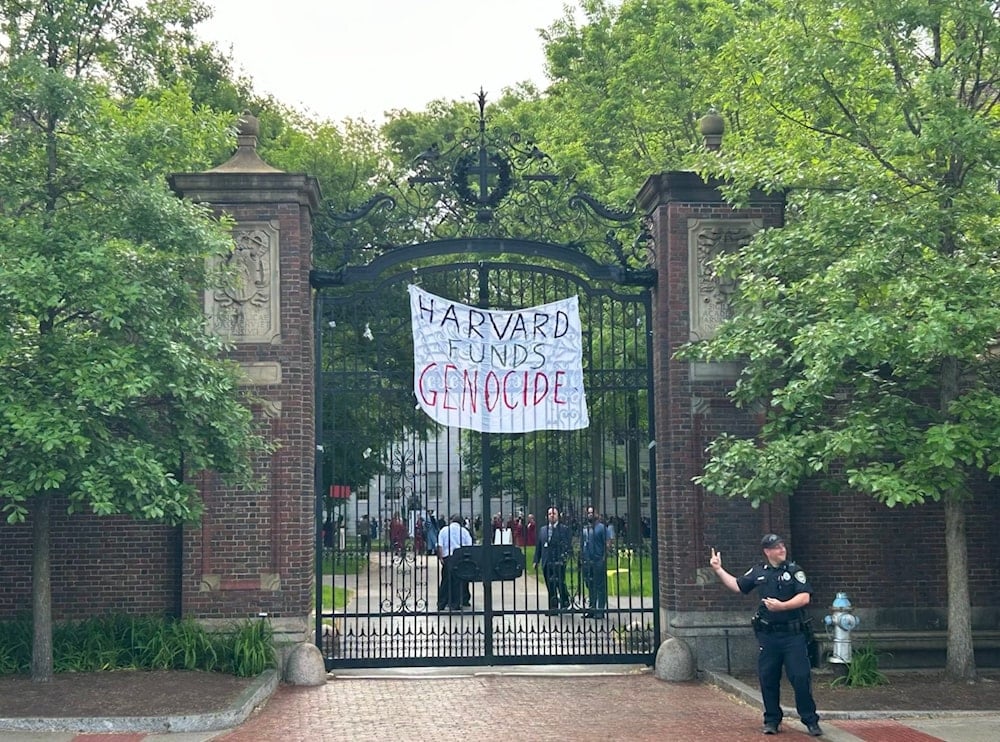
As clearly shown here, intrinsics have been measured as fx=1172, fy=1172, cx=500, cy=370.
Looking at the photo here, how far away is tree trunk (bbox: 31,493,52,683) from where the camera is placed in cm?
1088

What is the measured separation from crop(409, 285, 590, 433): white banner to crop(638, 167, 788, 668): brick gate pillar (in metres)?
1.02

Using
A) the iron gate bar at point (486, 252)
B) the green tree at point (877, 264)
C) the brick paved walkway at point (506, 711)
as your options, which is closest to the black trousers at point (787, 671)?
the brick paved walkway at point (506, 711)

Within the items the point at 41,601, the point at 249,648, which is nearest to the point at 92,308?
the point at 41,601

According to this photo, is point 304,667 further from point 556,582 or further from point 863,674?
point 863,674

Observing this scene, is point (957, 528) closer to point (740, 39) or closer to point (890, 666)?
point (890, 666)

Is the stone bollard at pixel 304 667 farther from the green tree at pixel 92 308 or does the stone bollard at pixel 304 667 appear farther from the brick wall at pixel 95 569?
the green tree at pixel 92 308

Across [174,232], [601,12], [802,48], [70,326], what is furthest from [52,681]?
[601,12]

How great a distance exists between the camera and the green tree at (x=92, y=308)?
990 cm

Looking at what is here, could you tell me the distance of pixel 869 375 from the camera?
35.7 ft

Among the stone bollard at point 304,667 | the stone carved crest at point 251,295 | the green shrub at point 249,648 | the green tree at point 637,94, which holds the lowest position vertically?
the stone bollard at point 304,667

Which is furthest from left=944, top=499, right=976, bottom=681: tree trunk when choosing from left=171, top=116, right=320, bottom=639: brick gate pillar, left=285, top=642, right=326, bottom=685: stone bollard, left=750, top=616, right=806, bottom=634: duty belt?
left=171, top=116, right=320, bottom=639: brick gate pillar

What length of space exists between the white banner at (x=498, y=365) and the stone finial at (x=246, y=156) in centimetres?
217

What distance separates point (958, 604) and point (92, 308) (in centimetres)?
849

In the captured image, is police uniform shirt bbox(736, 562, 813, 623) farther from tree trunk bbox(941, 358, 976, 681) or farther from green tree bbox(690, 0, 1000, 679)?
tree trunk bbox(941, 358, 976, 681)
